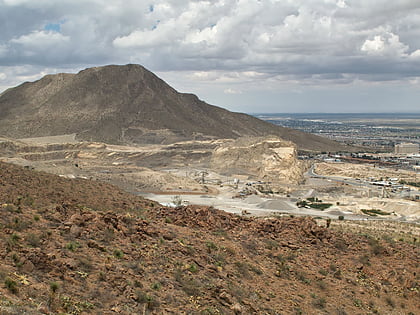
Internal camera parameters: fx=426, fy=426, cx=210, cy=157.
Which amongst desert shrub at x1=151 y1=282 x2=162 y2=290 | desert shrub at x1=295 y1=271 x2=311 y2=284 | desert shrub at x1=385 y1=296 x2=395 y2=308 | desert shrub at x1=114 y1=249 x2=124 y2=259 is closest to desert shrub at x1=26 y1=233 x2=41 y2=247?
desert shrub at x1=114 y1=249 x2=124 y2=259

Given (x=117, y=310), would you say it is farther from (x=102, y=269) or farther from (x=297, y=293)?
(x=297, y=293)

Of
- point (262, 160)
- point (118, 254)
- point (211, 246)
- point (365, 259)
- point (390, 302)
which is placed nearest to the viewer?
point (118, 254)

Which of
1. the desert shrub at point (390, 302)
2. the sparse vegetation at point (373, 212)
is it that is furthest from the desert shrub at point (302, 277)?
the sparse vegetation at point (373, 212)

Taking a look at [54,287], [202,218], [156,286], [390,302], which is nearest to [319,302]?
[390,302]

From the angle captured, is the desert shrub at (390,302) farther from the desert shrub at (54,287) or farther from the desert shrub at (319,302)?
the desert shrub at (54,287)

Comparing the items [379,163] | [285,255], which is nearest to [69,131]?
[379,163]

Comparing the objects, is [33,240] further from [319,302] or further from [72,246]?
[319,302]

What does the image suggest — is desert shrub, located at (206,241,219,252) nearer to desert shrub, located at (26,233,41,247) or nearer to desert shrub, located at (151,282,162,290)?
desert shrub, located at (151,282,162,290)
